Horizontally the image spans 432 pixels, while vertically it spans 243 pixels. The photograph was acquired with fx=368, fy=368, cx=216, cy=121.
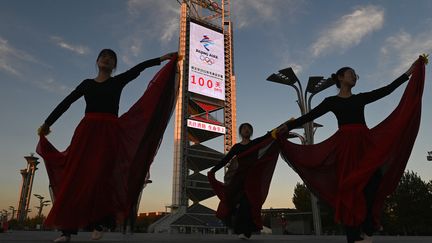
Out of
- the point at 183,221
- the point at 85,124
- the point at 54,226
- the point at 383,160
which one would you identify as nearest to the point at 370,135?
the point at 383,160

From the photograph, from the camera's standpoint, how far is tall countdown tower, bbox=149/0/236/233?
52719 mm

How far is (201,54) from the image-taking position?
54906mm

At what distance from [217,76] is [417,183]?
29.9 metres

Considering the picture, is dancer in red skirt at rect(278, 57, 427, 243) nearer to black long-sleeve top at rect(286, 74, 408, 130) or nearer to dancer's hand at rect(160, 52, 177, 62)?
black long-sleeve top at rect(286, 74, 408, 130)

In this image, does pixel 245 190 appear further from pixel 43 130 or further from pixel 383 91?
pixel 43 130

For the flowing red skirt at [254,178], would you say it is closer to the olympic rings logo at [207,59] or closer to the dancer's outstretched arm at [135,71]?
the dancer's outstretched arm at [135,71]

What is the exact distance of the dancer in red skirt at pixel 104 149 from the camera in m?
3.98

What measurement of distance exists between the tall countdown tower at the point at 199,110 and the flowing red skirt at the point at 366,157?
4605 cm

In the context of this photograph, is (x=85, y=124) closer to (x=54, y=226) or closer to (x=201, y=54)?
(x=54, y=226)

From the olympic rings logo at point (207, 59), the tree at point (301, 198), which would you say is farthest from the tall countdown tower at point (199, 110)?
the tree at point (301, 198)

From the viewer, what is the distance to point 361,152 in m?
4.31

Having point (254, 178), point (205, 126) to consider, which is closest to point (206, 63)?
point (205, 126)

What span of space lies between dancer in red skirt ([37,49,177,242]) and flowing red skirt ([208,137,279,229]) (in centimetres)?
225

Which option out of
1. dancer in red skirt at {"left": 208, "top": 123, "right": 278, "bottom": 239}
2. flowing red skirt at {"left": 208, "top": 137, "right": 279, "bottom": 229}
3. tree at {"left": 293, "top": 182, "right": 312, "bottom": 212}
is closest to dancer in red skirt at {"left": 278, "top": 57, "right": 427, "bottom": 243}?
flowing red skirt at {"left": 208, "top": 137, "right": 279, "bottom": 229}
